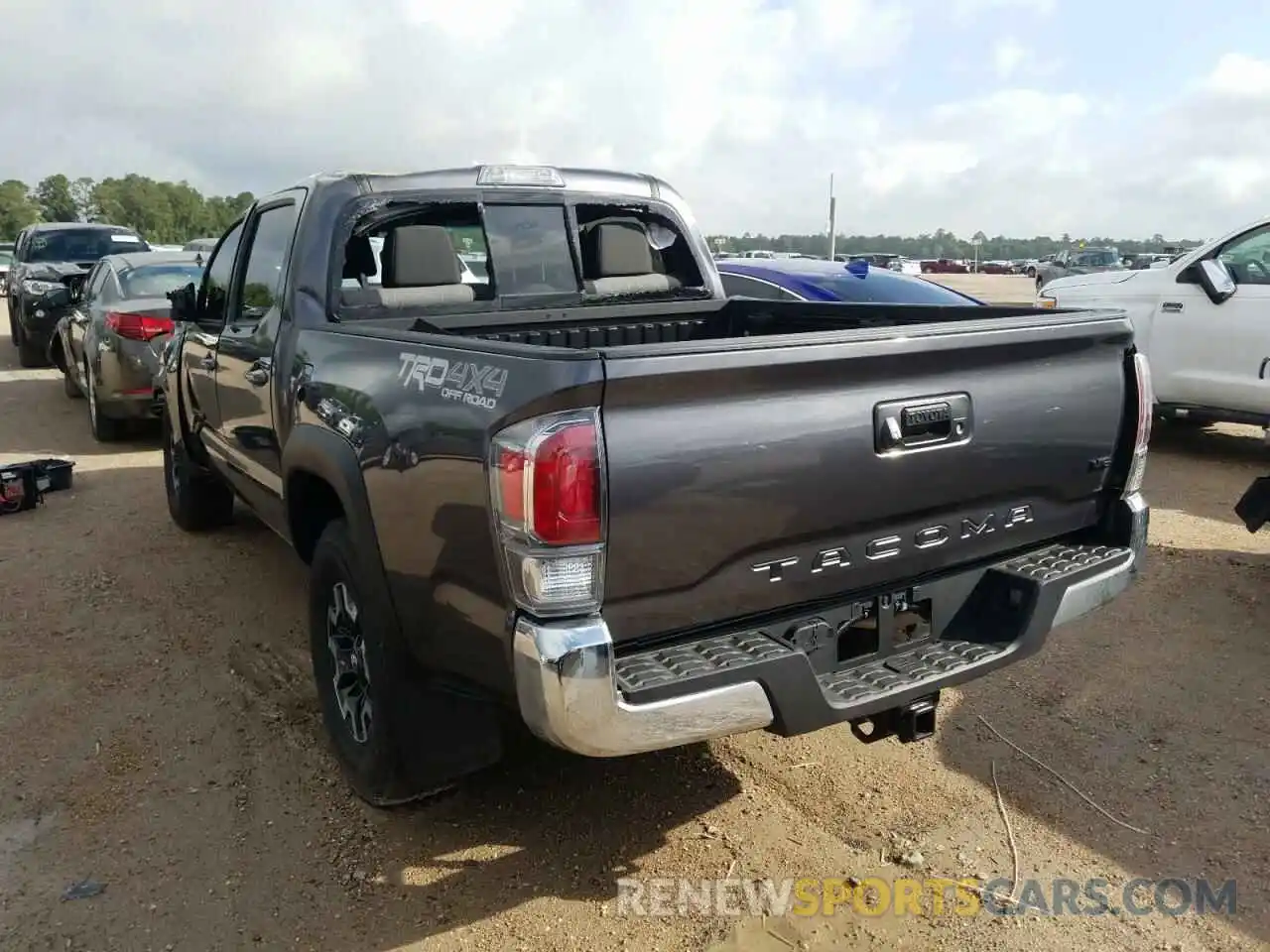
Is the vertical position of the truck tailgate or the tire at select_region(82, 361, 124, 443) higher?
the truck tailgate

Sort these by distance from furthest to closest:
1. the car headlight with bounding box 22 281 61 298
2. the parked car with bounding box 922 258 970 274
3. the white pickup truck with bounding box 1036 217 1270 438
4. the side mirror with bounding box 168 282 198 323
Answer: the parked car with bounding box 922 258 970 274 → the car headlight with bounding box 22 281 61 298 → the white pickup truck with bounding box 1036 217 1270 438 → the side mirror with bounding box 168 282 198 323

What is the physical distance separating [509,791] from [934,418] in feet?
6.03

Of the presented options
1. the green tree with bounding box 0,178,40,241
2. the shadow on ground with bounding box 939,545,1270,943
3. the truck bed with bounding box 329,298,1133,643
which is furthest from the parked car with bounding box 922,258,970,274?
the green tree with bounding box 0,178,40,241

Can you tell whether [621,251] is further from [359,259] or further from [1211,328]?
[1211,328]

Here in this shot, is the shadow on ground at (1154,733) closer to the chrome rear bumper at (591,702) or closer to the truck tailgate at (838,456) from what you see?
the truck tailgate at (838,456)

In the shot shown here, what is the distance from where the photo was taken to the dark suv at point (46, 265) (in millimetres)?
12695

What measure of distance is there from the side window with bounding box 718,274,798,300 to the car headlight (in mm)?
8664

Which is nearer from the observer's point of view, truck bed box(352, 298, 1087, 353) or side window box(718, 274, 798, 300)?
truck bed box(352, 298, 1087, 353)

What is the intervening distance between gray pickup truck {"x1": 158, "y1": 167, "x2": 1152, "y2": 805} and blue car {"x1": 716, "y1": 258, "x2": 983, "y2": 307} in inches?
141

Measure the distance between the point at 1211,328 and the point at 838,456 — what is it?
21.1 feet

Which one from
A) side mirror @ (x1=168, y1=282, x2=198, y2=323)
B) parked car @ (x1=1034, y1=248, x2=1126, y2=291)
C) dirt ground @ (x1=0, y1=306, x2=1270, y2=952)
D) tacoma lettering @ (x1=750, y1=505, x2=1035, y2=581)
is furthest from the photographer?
parked car @ (x1=1034, y1=248, x2=1126, y2=291)

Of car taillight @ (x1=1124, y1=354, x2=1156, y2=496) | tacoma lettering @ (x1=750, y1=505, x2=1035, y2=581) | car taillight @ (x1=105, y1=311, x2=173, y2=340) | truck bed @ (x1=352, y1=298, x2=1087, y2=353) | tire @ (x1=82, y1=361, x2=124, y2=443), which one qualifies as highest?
truck bed @ (x1=352, y1=298, x2=1087, y2=353)

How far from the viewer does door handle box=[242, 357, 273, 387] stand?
153 inches

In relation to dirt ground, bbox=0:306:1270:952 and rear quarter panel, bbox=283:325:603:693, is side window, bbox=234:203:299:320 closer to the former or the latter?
rear quarter panel, bbox=283:325:603:693
